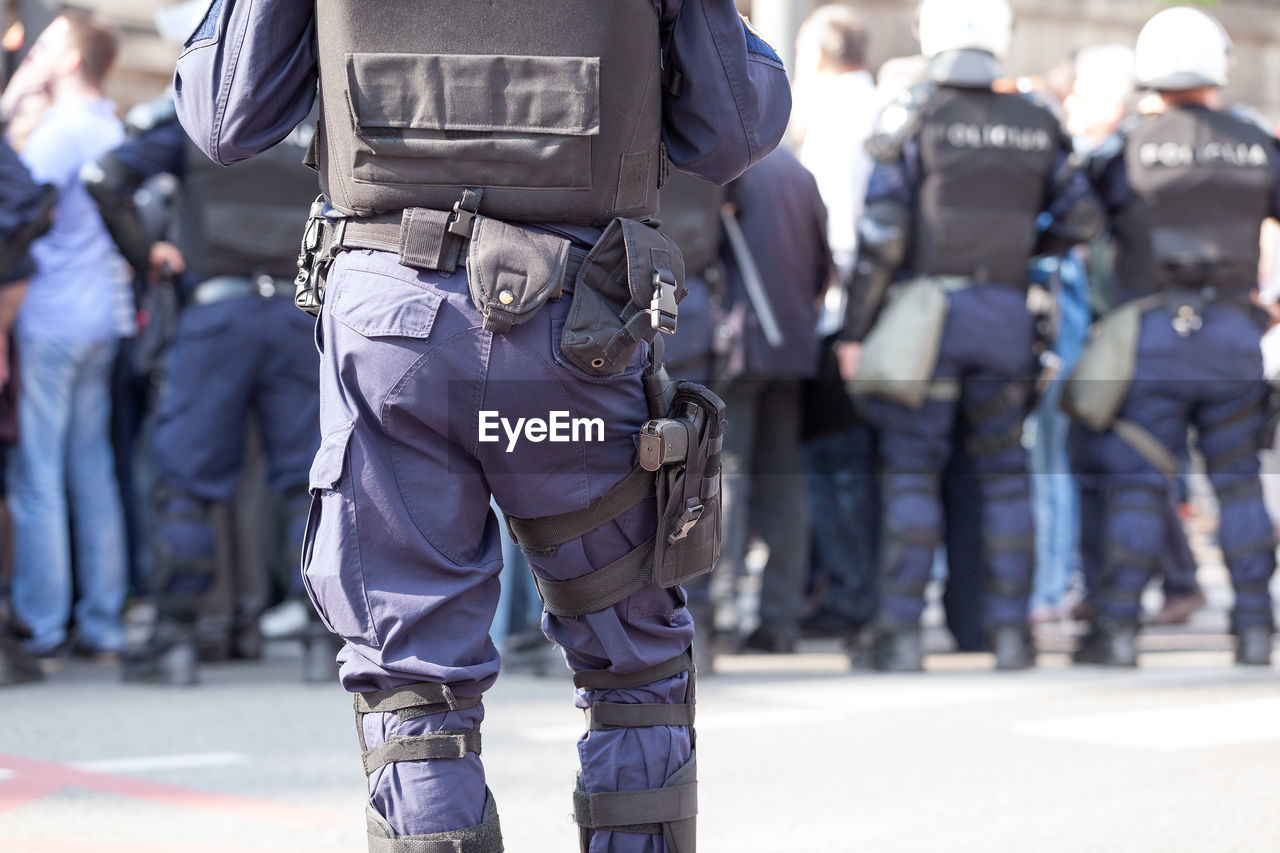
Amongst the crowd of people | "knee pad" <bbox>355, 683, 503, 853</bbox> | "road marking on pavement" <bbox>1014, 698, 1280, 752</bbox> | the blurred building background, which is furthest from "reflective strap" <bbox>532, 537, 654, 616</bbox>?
the blurred building background

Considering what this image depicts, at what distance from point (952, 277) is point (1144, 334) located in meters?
0.80

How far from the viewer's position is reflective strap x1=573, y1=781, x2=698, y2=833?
281cm

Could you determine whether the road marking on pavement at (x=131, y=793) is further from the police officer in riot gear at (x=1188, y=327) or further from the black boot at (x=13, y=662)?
the police officer in riot gear at (x=1188, y=327)

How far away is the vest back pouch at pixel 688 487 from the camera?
2.79 metres

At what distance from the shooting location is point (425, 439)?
2.71m

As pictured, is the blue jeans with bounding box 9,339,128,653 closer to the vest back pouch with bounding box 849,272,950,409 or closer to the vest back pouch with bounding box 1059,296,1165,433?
the vest back pouch with bounding box 849,272,950,409

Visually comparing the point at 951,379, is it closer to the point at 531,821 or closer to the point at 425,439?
the point at 531,821

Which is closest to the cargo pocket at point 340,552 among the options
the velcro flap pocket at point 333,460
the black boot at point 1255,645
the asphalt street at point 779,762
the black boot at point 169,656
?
the velcro flap pocket at point 333,460

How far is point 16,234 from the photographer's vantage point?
600cm

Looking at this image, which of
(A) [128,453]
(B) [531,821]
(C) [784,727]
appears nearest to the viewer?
(B) [531,821]

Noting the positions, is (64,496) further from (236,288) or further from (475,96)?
(475,96)

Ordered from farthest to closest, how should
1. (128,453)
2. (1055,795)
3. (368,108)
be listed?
1. (128,453)
2. (1055,795)
3. (368,108)

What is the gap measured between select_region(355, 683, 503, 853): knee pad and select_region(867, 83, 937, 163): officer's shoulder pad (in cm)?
425

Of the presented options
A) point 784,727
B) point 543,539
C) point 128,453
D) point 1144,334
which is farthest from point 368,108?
point 128,453
